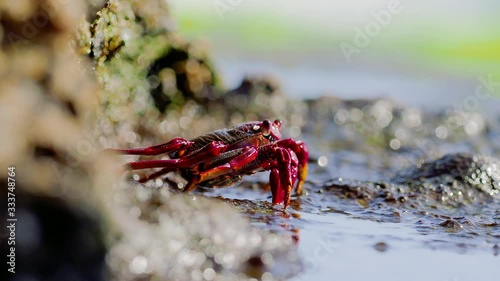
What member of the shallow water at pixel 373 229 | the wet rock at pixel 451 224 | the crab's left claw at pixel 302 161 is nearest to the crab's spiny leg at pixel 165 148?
the shallow water at pixel 373 229

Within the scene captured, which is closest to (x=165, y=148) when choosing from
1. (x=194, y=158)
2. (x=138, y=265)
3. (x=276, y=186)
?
(x=194, y=158)

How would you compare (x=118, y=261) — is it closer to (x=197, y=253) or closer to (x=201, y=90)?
(x=197, y=253)

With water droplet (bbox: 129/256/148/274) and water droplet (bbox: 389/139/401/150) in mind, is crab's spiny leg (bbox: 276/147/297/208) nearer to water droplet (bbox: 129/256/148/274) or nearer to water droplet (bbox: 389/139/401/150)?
water droplet (bbox: 129/256/148/274)

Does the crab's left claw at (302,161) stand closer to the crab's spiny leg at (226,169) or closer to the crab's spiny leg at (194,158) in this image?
the crab's spiny leg at (226,169)

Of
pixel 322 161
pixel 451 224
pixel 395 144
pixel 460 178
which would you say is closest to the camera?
pixel 451 224

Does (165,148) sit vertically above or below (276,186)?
above

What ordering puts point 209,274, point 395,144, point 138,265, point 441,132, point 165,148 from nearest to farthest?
1. point 138,265
2. point 209,274
3. point 165,148
4. point 395,144
5. point 441,132

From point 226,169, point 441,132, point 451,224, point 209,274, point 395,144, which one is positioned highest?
point 441,132

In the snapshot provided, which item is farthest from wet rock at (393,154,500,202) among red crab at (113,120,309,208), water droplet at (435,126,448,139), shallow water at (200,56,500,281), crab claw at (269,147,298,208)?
water droplet at (435,126,448,139)

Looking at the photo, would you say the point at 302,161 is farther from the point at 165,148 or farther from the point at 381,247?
the point at 381,247

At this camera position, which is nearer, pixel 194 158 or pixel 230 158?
pixel 194 158
